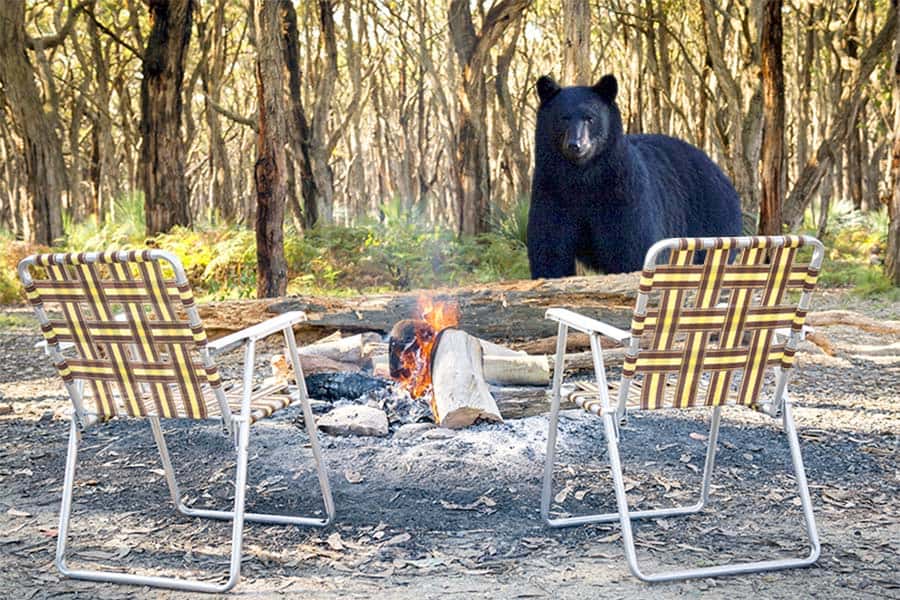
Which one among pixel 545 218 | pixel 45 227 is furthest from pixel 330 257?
pixel 545 218

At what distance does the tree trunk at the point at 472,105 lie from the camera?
1471 centimetres

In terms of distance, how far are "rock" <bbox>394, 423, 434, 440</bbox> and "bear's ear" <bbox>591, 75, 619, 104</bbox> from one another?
3578 millimetres

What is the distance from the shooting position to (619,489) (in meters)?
3.55

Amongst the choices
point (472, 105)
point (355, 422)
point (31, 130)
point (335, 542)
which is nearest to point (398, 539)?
point (335, 542)

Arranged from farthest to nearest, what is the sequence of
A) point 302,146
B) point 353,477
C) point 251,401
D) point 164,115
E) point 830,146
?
1. point 302,146
2. point 830,146
3. point 164,115
4. point 353,477
5. point 251,401

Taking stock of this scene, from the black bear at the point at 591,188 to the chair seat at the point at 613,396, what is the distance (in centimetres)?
382

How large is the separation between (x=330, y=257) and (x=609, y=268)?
7.11 m

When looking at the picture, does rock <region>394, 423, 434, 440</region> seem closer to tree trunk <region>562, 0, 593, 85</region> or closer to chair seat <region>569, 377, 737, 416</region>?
chair seat <region>569, 377, 737, 416</region>

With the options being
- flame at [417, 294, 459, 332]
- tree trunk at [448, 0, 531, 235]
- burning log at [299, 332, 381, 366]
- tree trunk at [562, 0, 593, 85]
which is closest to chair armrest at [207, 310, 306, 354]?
burning log at [299, 332, 381, 366]

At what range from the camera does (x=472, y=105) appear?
15.2 m

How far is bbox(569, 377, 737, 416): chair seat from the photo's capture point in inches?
146

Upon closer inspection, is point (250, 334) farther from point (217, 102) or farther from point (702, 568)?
point (217, 102)

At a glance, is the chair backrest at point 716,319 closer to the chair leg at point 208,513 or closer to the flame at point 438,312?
the chair leg at point 208,513

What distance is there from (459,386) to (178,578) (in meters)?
2.12
